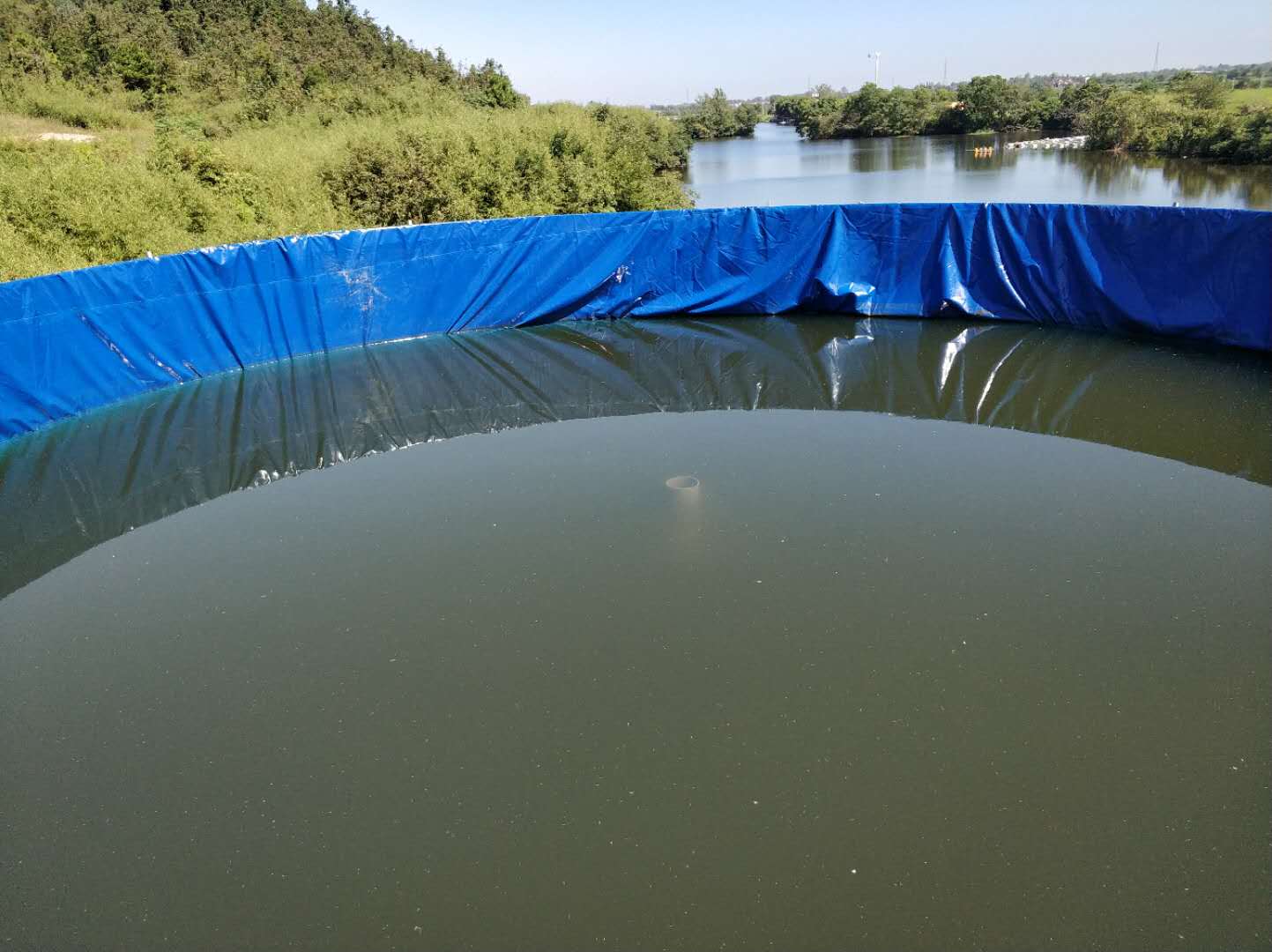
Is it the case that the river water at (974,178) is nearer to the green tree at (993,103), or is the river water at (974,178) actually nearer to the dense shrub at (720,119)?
the green tree at (993,103)

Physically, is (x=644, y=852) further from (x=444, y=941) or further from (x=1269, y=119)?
(x=1269, y=119)

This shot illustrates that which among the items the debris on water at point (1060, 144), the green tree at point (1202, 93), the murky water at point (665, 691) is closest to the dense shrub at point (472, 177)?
the murky water at point (665, 691)

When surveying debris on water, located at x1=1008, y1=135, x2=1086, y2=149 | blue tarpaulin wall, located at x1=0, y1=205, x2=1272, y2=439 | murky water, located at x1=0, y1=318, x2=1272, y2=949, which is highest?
debris on water, located at x1=1008, y1=135, x2=1086, y2=149

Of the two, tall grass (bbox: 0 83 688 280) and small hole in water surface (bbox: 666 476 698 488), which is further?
tall grass (bbox: 0 83 688 280)

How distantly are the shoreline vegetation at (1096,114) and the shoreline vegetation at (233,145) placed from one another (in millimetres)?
16076

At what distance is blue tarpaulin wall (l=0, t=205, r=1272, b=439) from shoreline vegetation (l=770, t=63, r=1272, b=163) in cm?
2032

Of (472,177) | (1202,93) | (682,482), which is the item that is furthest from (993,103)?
(682,482)

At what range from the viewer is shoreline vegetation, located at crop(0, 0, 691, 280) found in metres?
8.63

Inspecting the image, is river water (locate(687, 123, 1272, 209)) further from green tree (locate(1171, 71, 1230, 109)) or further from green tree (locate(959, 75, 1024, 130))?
green tree (locate(959, 75, 1024, 130))

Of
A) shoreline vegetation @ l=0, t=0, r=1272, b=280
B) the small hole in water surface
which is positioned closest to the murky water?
the small hole in water surface

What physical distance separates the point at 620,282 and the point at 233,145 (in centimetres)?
675

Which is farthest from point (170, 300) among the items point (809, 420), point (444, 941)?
point (444, 941)

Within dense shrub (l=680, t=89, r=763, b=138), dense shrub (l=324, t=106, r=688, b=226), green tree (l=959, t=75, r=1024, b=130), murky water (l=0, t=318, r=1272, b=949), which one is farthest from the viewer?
dense shrub (l=680, t=89, r=763, b=138)

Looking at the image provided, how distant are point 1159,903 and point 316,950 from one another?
7.62 feet
